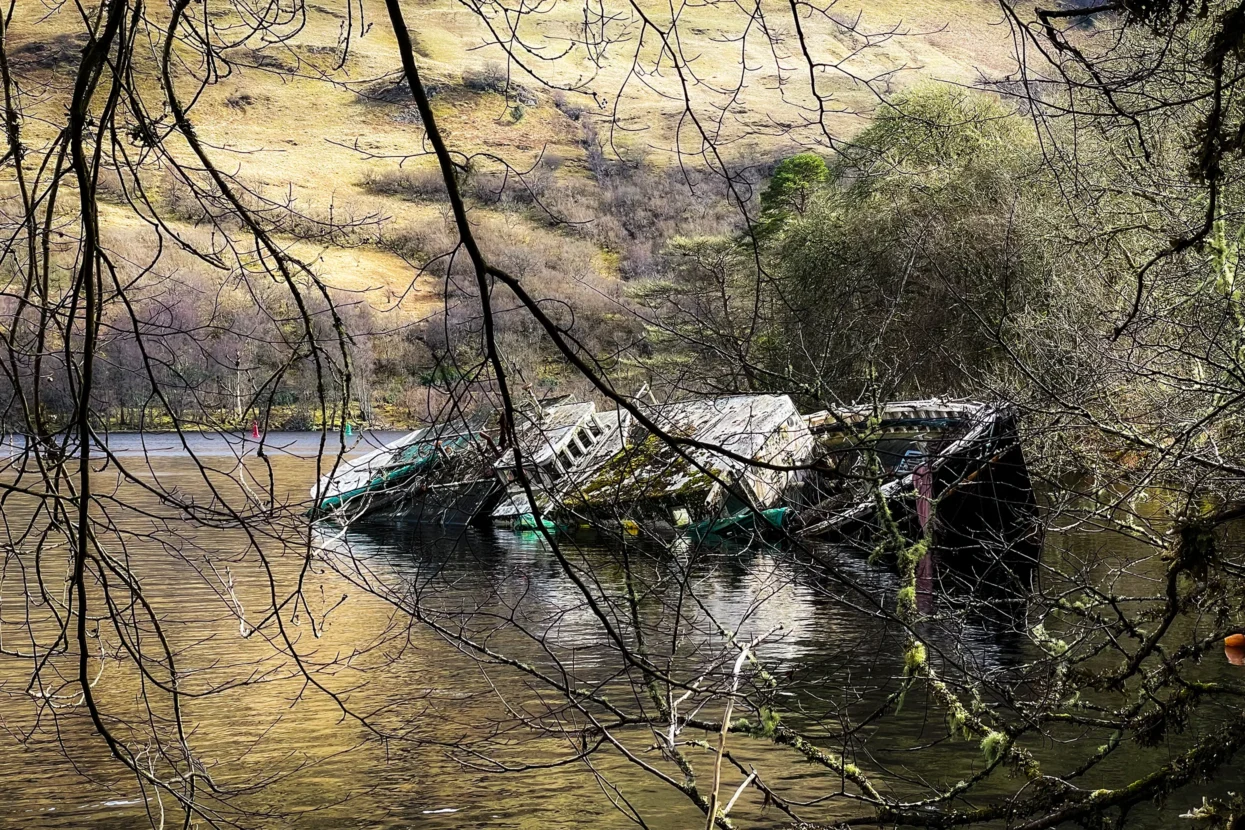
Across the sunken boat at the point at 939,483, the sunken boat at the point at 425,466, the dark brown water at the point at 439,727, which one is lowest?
the dark brown water at the point at 439,727

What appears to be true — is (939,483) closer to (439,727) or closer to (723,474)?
(439,727)

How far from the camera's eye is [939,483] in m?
19.5

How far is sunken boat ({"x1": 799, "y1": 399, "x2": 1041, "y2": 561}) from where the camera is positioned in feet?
29.2

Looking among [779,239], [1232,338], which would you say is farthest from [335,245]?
[779,239]

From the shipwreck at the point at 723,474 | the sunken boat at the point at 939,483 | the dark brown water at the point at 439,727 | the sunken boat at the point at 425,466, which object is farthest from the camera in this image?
the dark brown water at the point at 439,727

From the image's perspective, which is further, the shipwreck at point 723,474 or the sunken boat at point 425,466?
the shipwreck at point 723,474

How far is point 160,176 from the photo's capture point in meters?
3.75

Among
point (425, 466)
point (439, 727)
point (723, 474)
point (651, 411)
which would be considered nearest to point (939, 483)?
point (439, 727)

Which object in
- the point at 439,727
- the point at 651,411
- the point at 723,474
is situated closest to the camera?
the point at 723,474

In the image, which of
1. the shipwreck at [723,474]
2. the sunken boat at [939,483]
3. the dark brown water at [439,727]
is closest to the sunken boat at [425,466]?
the shipwreck at [723,474]

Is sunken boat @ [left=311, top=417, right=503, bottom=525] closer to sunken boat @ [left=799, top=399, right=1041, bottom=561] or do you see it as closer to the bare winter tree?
the bare winter tree

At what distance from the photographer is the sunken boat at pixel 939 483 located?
8914 mm

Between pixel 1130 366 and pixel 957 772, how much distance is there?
3923 mm

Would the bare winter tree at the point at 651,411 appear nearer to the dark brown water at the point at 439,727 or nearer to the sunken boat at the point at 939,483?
the dark brown water at the point at 439,727
